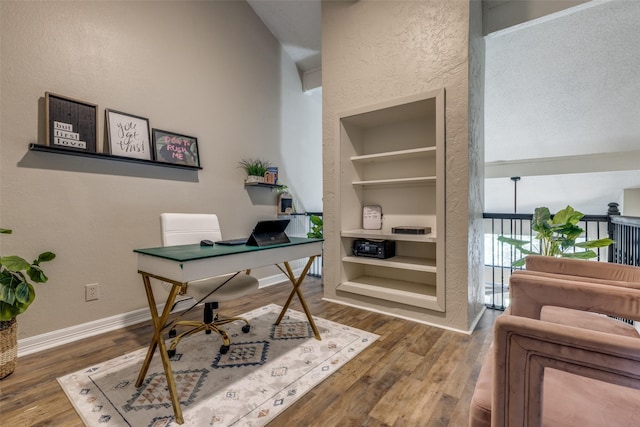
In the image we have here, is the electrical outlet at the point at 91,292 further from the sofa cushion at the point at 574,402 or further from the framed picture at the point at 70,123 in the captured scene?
the sofa cushion at the point at 574,402

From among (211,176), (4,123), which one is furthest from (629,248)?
(4,123)

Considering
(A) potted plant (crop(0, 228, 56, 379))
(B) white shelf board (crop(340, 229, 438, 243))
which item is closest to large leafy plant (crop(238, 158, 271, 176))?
(B) white shelf board (crop(340, 229, 438, 243))

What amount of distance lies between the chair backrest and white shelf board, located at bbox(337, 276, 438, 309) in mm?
1438

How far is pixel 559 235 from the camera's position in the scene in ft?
8.48

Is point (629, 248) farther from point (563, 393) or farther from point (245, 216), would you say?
point (245, 216)

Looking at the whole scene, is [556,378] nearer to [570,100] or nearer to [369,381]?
[369,381]

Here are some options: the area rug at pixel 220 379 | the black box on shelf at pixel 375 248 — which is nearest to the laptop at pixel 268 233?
the area rug at pixel 220 379

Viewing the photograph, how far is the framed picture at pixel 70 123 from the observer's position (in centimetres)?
204

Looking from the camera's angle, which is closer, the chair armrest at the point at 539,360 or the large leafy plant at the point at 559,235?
the chair armrest at the point at 539,360

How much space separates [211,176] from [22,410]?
2249 mm

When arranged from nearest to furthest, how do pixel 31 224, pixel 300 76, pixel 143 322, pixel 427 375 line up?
pixel 427 375, pixel 31 224, pixel 143 322, pixel 300 76

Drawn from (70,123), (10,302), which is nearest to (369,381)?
(10,302)

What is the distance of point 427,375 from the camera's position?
67.1 inches

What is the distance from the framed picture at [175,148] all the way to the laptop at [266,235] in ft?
4.43
